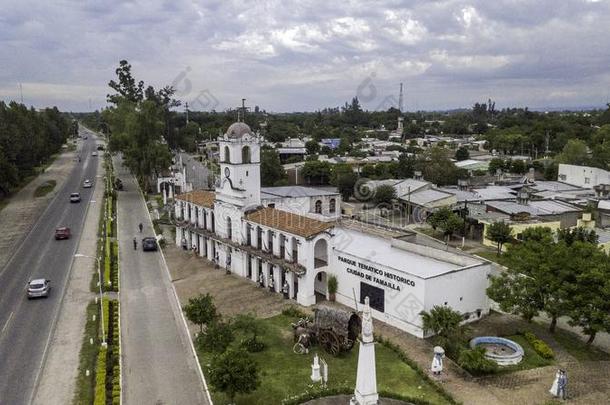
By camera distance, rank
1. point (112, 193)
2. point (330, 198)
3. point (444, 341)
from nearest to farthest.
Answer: point (444, 341), point (330, 198), point (112, 193)

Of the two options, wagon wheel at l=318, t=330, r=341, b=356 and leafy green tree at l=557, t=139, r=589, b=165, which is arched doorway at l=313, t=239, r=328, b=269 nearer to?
wagon wheel at l=318, t=330, r=341, b=356

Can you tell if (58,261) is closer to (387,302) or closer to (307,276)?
(307,276)

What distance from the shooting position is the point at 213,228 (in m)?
39.6

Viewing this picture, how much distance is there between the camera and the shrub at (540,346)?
24188mm

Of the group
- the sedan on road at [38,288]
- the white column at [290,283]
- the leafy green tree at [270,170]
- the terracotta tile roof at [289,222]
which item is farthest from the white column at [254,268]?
the leafy green tree at [270,170]

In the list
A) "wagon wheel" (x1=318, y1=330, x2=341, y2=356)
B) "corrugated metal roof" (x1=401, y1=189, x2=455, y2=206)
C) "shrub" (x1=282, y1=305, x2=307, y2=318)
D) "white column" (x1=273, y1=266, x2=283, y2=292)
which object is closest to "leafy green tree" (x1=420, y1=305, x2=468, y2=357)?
"wagon wheel" (x1=318, y1=330, x2=341, y2=356)

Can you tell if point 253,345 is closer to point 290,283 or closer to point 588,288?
point 290,283

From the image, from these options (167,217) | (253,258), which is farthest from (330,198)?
(253,258)

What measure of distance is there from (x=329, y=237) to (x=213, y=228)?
489 inches

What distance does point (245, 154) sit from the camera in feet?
118

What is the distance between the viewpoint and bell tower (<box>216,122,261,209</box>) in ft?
117

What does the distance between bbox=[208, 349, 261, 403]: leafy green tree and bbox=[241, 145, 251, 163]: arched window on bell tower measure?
19.0 m

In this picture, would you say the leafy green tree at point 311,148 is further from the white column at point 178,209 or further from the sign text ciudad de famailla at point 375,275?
the sign text ciudad de famailla at point 375,275

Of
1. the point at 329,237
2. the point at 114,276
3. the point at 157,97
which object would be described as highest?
the point at 157,97
